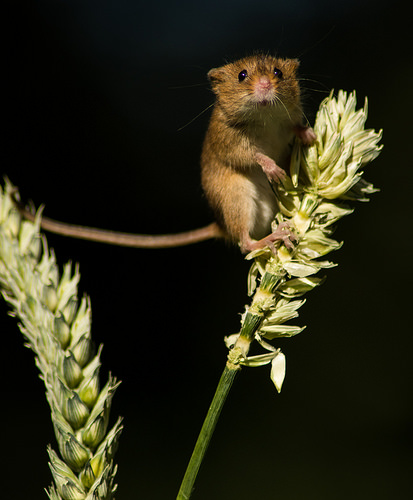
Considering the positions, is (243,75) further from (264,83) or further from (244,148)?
(244,148)

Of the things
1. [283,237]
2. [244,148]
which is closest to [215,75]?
[244,148]

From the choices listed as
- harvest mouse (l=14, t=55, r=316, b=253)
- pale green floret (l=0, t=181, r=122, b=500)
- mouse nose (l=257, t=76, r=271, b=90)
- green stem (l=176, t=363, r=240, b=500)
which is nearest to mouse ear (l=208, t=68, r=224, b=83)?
harvest mouse (l=14, t=55, r=316, b=253)

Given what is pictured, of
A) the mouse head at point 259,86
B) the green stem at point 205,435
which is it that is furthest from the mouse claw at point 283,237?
the mouse head at point 259,86

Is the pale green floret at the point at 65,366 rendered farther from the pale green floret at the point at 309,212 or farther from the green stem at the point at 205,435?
the pale green floret at the point at 309,212

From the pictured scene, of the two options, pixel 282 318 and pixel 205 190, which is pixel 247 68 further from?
pixel 282 318

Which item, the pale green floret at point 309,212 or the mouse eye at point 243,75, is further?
the mouse eye at point 243,75

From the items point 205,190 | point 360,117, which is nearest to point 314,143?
point 360,117

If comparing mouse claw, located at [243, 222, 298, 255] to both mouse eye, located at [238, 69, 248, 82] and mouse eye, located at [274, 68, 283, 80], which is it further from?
mouse eye, located at [238, 69, 248, 82]
